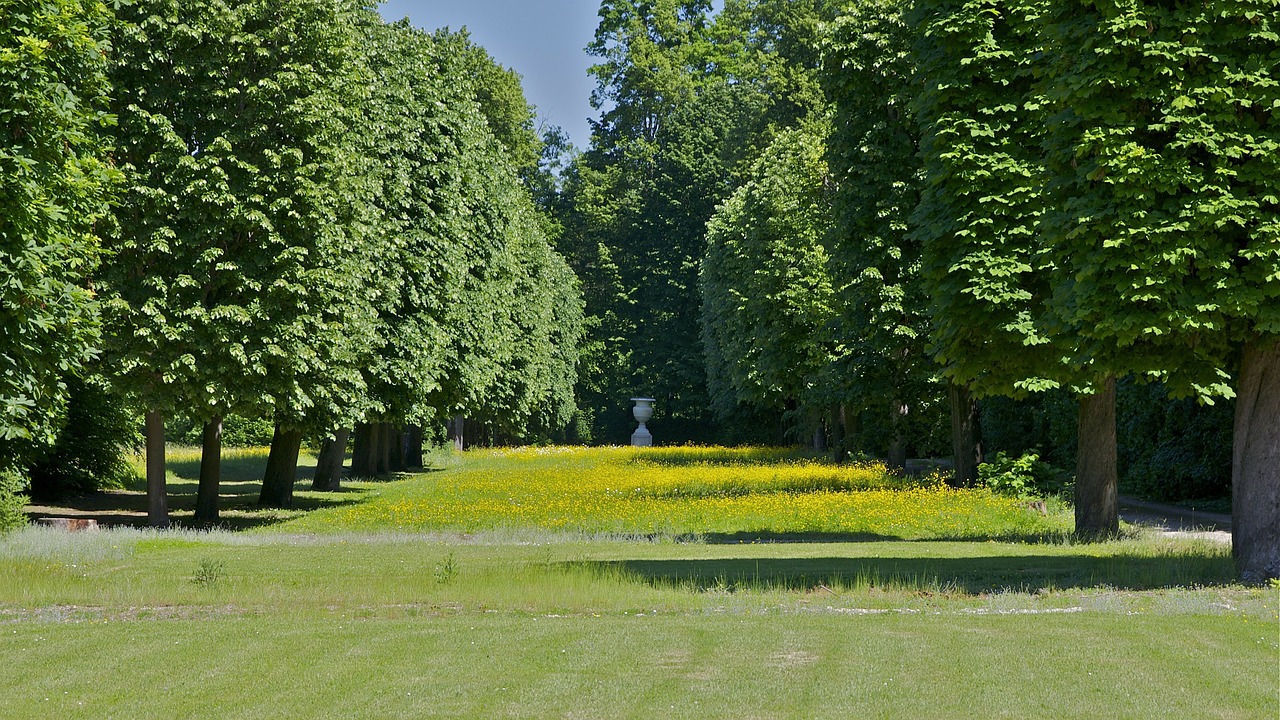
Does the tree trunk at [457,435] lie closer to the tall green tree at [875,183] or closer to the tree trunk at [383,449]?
the tree trunk at [383,449]

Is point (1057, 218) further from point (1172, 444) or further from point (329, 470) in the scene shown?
point (329, 470)

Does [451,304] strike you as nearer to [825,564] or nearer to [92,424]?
[92,424]

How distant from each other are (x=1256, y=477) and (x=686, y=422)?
58.5 meters

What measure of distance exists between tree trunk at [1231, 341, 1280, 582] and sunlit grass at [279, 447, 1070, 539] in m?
6.72

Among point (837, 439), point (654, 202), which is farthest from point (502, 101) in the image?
point (837, 439)

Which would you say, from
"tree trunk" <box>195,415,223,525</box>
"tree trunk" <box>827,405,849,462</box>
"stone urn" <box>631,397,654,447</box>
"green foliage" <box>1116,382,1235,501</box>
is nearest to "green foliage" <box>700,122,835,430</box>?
"tree trunk" <box>827,405,849,462</box>

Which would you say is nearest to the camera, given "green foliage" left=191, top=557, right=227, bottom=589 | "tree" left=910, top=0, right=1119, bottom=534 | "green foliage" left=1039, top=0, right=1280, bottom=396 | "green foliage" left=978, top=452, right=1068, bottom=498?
"green foliage" left=1039, top=0, right=1280, bottom=396

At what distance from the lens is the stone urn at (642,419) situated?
69750 mm

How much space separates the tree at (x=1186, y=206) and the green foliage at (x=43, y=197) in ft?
43.4

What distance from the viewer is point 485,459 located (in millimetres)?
Answer: 58344

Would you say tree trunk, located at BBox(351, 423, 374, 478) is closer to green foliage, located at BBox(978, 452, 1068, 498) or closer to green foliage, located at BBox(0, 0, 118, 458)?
green foliage, located at BBox(978, 452, 1068, 498)

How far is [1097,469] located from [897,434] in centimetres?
1443

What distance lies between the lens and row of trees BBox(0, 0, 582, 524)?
16656 mm

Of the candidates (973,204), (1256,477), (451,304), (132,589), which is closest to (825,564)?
(1256,477)
